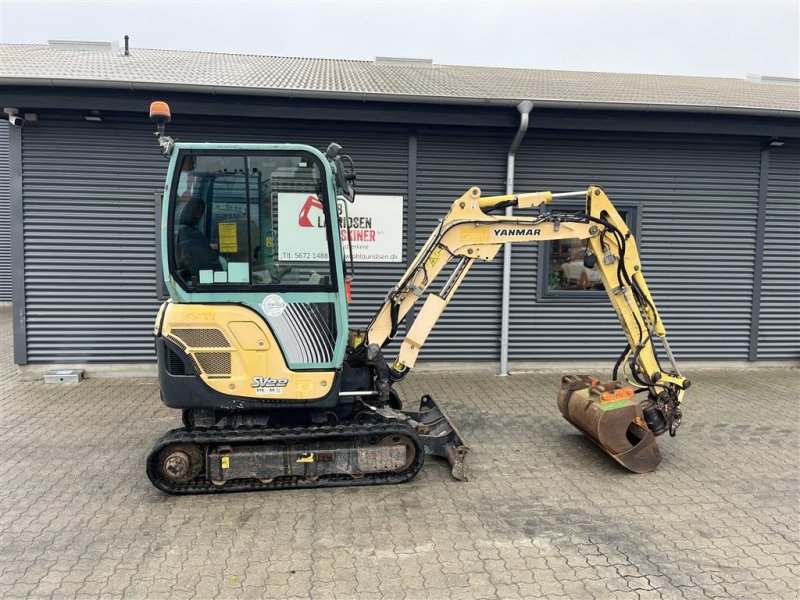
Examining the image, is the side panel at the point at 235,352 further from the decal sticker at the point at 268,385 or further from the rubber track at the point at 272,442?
the rubber track at the point at 272,442

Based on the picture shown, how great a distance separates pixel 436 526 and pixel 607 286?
2.50 m

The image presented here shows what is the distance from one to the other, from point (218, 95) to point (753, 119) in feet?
23.7

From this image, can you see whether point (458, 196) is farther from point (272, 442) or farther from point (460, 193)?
point (272, 442)

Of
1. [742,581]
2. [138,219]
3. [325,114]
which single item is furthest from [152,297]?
[742,581]

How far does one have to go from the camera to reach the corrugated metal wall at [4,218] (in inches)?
555

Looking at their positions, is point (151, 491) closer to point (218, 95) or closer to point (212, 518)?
point (212, 518)

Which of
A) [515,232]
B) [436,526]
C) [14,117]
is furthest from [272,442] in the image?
[14,117]

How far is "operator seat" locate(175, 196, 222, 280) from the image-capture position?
3.85 m

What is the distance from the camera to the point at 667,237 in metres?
7.90

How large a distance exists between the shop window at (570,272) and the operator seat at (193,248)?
5205 millimetres

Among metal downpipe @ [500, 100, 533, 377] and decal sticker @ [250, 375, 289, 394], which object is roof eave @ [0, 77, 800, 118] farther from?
decal sticker @ [250, 375, 289, 394]

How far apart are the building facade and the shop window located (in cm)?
3

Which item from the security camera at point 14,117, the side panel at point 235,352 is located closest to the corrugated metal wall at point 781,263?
the side panel at point 235,352

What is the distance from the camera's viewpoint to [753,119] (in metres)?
7.41
